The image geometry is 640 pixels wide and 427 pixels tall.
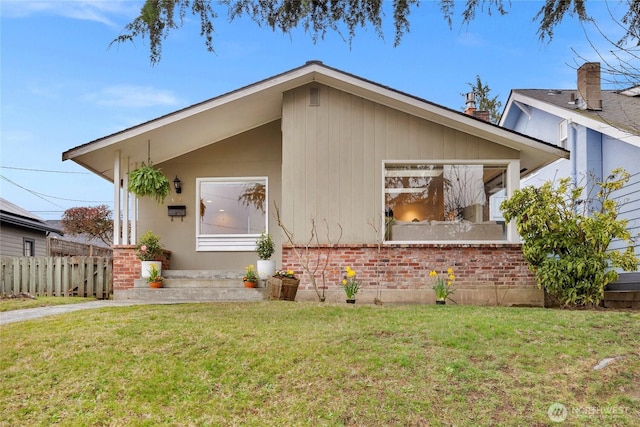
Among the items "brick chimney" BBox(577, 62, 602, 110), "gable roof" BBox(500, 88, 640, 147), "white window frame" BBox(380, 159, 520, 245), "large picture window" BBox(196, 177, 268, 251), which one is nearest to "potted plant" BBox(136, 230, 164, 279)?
"large picture window" BBox(196, 177, 268, 251)

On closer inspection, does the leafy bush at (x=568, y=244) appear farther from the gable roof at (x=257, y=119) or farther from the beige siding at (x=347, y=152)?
the beige siding at (x=347, y=152)

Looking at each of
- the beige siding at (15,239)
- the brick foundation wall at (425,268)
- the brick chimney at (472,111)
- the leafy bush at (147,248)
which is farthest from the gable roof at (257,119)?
the beige siding at (15,239)

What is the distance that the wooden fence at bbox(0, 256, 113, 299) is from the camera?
12.4 metres

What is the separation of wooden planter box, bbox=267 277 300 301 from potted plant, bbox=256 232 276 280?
126 centimetres

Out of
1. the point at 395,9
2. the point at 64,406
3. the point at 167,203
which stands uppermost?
the point at 395,9

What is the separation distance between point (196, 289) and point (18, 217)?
12.3 metres

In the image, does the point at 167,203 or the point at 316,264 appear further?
the point at 167,203

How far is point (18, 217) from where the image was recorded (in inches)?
775

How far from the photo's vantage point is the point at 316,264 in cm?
1016

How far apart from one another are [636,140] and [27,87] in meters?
15.2

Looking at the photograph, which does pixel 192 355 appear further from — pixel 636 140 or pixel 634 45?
pixel 636 140

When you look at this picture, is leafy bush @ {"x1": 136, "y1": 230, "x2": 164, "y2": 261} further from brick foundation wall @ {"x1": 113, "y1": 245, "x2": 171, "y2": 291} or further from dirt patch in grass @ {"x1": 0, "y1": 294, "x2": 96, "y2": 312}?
dirt patch in grass @ {"x1": 0, "y1": 294, "x2": 96, "y2": 312}

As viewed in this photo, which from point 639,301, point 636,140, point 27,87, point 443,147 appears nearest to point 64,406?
point 443,147

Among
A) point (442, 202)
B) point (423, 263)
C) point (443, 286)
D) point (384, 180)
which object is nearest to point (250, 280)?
point (384, 180)
